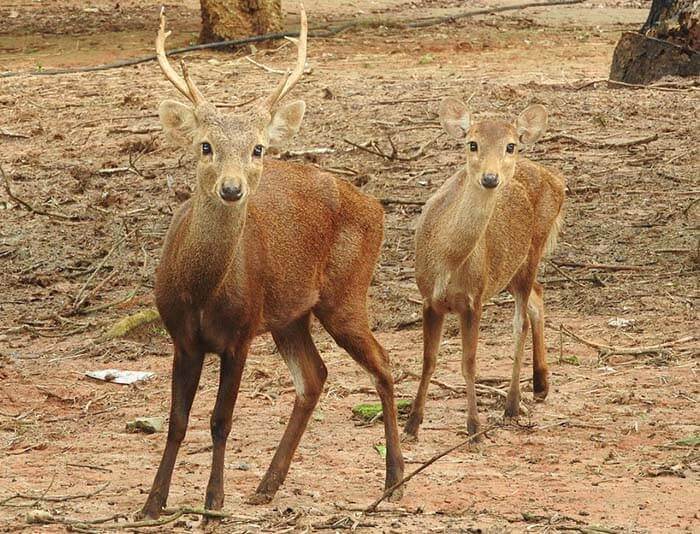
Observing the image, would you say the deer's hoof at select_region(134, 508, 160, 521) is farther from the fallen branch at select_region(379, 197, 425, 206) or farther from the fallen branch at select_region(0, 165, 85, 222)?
the fallen branch at select_region(0, 165, 85, 222)

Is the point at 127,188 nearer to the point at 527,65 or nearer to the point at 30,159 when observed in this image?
→ the point at 30,159

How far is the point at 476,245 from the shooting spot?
25.1 ft

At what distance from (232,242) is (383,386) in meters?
1.28

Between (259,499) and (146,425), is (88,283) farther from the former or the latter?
(259,499)

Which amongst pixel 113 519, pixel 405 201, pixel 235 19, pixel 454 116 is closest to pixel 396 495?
pixel 113 519

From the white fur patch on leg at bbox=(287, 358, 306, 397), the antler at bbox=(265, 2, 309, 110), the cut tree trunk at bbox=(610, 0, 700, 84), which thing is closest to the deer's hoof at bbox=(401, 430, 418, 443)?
the white fur patch on leg at bbox=(287, 358, 306, 397)

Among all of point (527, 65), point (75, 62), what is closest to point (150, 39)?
point (75, 62)

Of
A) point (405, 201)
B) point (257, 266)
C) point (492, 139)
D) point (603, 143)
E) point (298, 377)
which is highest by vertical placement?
point (492, 139)

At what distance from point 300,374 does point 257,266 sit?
0.86 m

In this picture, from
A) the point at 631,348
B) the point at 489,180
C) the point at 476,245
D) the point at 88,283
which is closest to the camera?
the point at 489,180

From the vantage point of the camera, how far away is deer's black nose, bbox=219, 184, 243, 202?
5.74 metres

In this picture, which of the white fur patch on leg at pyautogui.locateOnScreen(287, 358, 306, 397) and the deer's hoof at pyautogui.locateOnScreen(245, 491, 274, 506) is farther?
the white fur patch on leg at pyautogui.locateOnScreen(287, 358, 306, 397)

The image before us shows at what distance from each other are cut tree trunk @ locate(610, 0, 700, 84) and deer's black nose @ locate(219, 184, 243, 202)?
29.6ft

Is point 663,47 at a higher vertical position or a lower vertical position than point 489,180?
lower
